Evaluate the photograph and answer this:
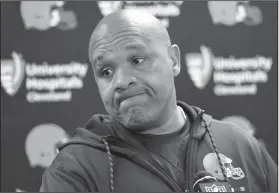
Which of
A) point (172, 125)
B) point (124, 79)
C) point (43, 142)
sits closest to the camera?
point (124, 79)

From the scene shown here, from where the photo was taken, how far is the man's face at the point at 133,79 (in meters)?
1.14

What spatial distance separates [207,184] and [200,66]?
0.89 metres

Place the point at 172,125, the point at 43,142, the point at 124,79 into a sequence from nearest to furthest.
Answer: the point at 124,79 < the point at 172,125 < the point at 43,142

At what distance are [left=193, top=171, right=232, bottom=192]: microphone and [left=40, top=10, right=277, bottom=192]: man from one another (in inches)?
0.6

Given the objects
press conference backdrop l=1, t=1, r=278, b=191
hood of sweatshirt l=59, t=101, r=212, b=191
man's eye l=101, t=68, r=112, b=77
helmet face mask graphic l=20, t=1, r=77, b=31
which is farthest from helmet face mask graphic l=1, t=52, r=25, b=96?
man's eye l=101, t=68, r=112, b=77

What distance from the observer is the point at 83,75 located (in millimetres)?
1917

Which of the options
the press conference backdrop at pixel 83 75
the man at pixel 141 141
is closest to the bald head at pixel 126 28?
the man at pixel 141 141

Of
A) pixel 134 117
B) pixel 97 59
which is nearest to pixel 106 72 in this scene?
pixel 97 59

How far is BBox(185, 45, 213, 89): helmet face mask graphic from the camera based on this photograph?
6.28ft

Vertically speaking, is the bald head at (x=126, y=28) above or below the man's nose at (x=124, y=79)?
above

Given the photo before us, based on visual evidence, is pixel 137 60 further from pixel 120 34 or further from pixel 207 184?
pixel 207 184

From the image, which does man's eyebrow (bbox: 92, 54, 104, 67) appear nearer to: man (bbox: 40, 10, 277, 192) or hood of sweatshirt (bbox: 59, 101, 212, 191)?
man (bbox: 40, 10, 277, 192)

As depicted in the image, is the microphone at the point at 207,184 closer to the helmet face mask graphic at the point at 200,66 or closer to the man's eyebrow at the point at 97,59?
the man's eyebrow at the point at 97,59

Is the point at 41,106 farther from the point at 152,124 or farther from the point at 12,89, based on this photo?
the point at 152,124
